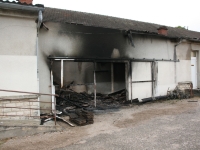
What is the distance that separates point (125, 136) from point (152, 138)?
71 cm

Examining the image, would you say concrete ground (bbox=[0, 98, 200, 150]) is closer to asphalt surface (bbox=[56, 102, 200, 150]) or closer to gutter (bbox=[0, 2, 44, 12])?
asphalt surface (bbox=[56, 102, 200, 150])

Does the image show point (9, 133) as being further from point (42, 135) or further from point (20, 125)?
point (42, 135)

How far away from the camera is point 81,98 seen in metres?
11.3

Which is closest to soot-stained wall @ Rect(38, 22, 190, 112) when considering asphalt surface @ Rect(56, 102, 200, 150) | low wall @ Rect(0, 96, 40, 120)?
low wall @ Rect(0, 96, 40, 120)

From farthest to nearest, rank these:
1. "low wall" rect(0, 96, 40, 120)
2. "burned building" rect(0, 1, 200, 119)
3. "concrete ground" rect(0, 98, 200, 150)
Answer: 1. "burned building" rect(0, 1, 200, 119)
2. "low wall" rect(0, 96, 40, 120)
3. "concrete ground" rect(0, 98, 200, 150)

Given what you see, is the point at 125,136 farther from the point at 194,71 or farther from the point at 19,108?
the point at 194,71

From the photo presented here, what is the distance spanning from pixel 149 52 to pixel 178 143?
667 cm

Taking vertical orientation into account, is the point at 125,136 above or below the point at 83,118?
below

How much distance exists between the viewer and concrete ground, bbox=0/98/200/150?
4.50 meters

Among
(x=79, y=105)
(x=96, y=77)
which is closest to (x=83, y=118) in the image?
(x=79, y=105)

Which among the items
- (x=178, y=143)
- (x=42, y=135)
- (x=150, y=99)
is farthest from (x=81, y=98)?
(x=178, y=143)

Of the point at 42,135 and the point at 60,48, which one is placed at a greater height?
the point at 60,48

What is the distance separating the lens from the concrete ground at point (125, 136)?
4496mm

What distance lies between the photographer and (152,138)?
4.91 meters
